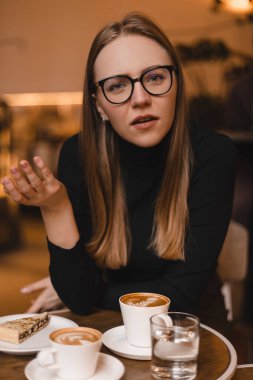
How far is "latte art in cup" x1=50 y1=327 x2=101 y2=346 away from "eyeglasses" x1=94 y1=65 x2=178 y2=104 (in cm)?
63

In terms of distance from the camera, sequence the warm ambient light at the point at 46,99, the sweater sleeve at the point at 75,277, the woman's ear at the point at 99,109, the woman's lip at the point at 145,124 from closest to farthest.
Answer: the sweater sleeve at the point at 75,277, the woman's lip at the point at 145,124, the woman's ear at the point at 99,109, the warm ambient light at the point at 46,99

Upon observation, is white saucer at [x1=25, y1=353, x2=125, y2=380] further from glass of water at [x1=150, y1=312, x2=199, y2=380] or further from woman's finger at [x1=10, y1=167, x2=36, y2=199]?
woman's finger at [x1=10, y1=167, x2=36, y2=199]

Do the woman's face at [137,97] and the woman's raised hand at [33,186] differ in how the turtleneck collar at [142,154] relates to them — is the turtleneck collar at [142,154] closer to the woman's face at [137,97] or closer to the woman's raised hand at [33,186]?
the woman's face at [137,97]

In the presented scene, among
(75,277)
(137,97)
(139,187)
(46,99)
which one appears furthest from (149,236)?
(46,99)

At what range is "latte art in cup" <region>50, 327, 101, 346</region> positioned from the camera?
2.61ft

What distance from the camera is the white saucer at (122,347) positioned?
92 cm

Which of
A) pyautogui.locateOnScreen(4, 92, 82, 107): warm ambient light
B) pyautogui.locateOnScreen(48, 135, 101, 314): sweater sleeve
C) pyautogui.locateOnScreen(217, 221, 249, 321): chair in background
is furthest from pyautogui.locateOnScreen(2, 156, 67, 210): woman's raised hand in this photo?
pyautogui.locateOnScreen(4, 92, 82, 107): warm ambient light

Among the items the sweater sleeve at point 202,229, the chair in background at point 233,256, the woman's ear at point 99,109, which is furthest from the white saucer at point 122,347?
the chair in background at point 233,256

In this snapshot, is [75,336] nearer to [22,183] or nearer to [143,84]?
[22,183]

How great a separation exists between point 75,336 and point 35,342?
0.62ft

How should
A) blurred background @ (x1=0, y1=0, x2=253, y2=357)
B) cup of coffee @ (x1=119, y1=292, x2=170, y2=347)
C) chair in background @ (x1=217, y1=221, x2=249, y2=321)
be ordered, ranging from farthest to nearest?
blurred background @ (x1=0, y1=0, x2=253, y2=357), chair in background @ (x1=217, y1=221, x2=249, y2=321), cup of coffee @ (x1=119, y1=292, x2=170, y2=347)

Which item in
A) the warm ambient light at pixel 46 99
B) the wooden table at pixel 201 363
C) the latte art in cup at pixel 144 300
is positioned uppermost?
the warm ambient light at pixel 46 99

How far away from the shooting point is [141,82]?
128 cm

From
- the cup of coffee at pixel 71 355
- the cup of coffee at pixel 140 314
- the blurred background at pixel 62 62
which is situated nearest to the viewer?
the cup of coffee at pixel 71 355
